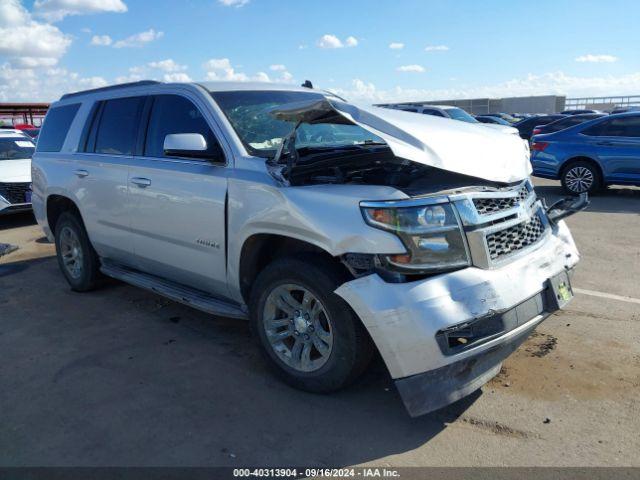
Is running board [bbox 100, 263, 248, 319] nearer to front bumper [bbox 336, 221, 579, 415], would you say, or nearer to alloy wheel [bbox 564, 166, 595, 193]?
front bumper [bbox 336, 221, 579, 415]

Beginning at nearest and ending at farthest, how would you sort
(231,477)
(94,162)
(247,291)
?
(231,477) < (247,291) < (94,162)

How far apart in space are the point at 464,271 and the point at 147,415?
2.06 metres

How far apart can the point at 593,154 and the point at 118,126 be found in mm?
9150

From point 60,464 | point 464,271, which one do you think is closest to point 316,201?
point 464,271

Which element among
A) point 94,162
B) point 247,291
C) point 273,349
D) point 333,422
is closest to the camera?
point 333,422

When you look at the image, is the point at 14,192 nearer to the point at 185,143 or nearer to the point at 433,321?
the point at 185,143

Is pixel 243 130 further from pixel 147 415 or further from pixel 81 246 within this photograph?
pixel 81 246

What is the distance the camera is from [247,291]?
3910mm

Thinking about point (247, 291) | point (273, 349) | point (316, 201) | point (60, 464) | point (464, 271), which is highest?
point (316, 201)

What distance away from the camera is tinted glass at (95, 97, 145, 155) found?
4.88 metres

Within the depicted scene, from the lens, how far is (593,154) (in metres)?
10.8

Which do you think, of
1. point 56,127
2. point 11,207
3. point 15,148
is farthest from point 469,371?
point 15,148

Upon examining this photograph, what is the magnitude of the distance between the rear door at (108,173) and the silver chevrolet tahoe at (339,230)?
0.11 feet

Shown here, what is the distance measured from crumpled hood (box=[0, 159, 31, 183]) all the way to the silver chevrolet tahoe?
5898 millimetres
